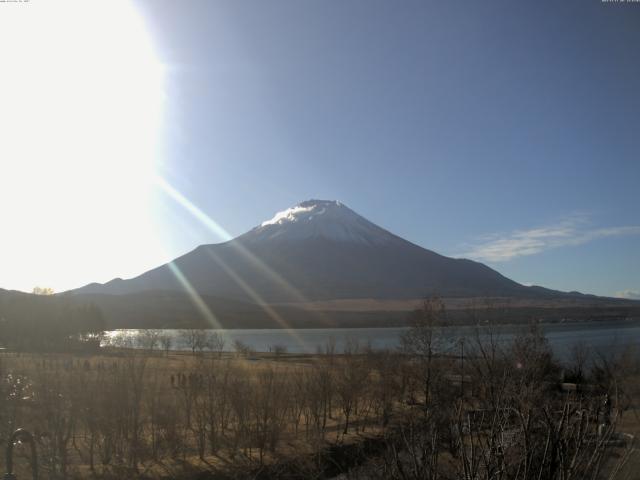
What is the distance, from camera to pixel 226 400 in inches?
767

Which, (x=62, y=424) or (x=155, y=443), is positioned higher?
(x=62, y=424)

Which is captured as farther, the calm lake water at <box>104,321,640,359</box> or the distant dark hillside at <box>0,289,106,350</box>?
the distant dark hillside at <box>0,289,106,350</box>

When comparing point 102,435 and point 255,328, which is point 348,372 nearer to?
point 102,435

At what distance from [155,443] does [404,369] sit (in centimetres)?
1616

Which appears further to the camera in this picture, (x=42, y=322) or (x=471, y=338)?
(x=42, y=322)

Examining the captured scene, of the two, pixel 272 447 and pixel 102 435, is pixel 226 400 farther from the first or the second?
pixel 102 435

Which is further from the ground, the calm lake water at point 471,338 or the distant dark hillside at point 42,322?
the distant dark hillside at point 42,322

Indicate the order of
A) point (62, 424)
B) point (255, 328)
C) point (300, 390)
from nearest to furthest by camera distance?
point (62, 424) < point (300, 390) < point (255, 328)

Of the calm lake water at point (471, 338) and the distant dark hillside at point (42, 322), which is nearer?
the calm lake water at point (471, 338)

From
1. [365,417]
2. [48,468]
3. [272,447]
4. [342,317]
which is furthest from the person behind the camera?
[342,317]

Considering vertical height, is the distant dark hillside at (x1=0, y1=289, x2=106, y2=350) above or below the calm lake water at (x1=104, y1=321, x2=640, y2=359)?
above

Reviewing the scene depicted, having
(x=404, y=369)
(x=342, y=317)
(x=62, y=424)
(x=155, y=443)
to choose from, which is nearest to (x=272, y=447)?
(x=155, y=443)

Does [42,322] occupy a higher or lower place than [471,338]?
higher

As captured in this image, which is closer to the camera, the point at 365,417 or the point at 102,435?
the point at 102,435
